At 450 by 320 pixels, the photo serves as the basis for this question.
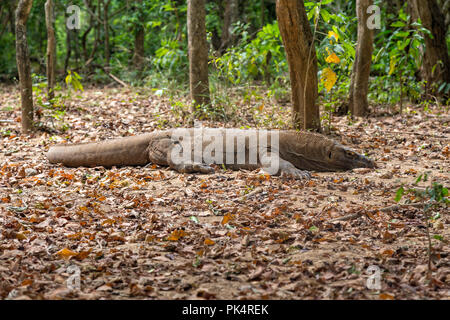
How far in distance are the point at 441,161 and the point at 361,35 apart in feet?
8.19

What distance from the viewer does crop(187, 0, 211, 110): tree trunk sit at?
6.67m

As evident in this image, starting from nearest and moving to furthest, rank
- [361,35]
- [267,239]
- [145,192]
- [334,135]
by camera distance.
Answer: [267,239] → [145,192] → [334,135] → [361,35]

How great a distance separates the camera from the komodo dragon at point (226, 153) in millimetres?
4852

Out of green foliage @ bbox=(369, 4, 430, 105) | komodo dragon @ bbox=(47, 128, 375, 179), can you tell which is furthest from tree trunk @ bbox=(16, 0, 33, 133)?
green foliage @ bbox=(369, 4, 430, 105)

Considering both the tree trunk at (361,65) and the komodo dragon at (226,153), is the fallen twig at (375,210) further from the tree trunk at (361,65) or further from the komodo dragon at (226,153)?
the tree trunk at (361,65)

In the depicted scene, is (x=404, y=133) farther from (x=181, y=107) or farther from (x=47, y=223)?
(x=47, y=223)

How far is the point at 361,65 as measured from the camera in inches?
270

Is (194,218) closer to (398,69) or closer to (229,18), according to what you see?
(398,69)

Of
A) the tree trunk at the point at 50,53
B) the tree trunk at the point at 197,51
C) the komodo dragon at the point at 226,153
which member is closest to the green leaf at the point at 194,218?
the komodo dragon at the point at 226,153

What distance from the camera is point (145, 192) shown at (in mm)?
4266

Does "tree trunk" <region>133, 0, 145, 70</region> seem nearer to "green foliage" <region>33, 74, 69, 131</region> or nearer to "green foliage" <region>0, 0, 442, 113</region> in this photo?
"green foliage" <region>0, 0, 442, 113</region>

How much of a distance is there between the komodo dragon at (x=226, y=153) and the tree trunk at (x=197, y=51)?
5.34 ft

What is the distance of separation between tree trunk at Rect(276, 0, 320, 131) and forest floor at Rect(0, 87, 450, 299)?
71cm
